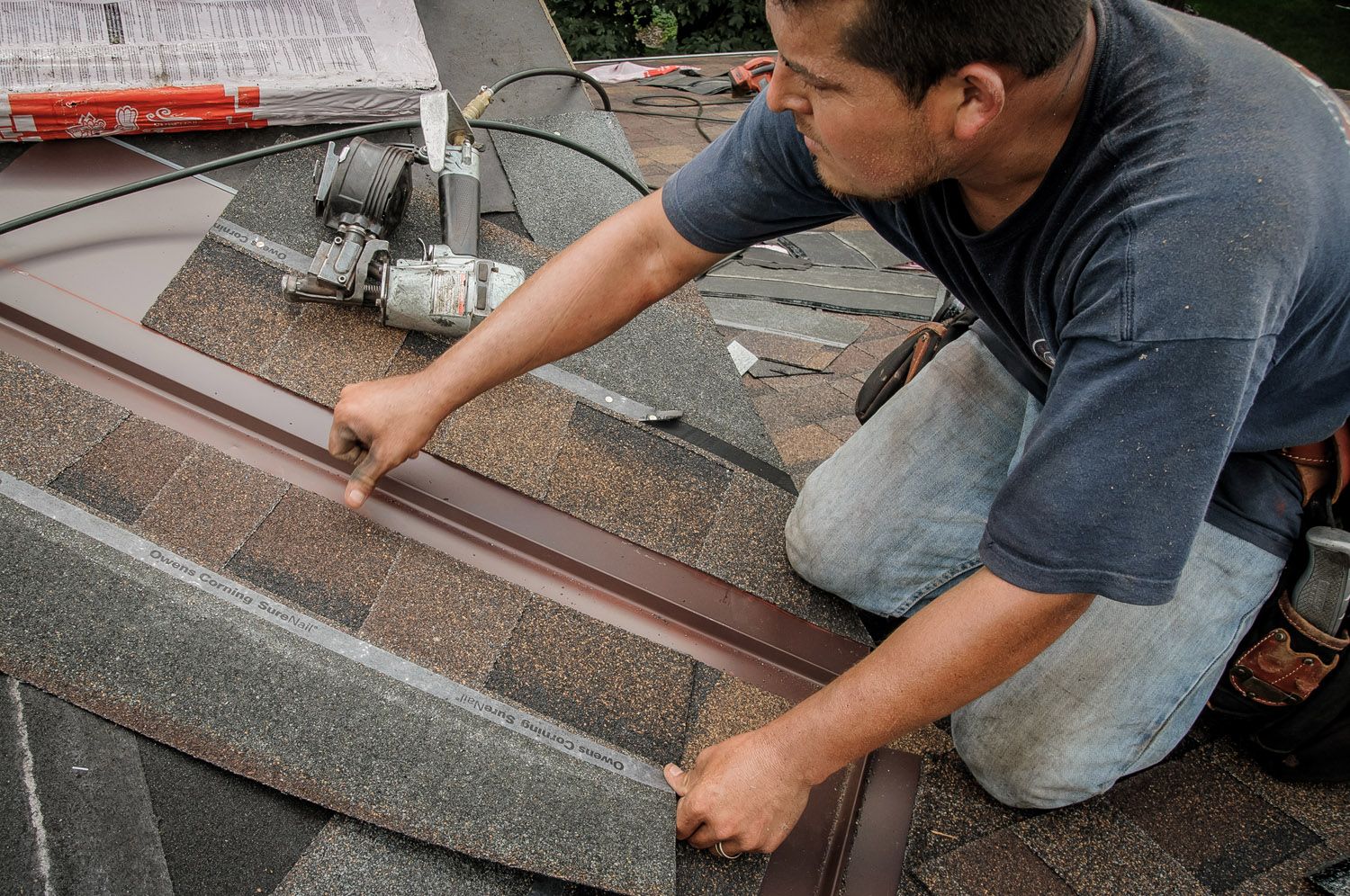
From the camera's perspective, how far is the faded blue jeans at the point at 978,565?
61.3 inches

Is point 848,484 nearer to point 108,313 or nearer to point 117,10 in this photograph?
point 108,313

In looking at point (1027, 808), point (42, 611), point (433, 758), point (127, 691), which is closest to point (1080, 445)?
point (1027, 808)

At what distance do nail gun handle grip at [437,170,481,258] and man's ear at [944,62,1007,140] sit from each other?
1109 millimetres

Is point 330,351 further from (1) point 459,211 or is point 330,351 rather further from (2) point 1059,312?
(2) point 1059,312

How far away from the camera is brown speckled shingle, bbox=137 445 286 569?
1434mm

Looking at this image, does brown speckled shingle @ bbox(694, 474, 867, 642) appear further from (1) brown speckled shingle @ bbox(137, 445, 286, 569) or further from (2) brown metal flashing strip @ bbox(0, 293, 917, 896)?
(1) brown speckled shingle @ bbox(137, 445, 286, 569)

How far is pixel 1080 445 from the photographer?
3.49ft

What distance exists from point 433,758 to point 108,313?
1031 mm

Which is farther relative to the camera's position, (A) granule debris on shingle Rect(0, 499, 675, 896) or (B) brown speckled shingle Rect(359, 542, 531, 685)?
(B) brown speckled shingle Rect(359, 542, 531, 685)

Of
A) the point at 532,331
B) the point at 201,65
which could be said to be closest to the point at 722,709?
the point at 532,331

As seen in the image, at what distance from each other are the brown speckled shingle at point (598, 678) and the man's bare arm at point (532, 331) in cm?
35

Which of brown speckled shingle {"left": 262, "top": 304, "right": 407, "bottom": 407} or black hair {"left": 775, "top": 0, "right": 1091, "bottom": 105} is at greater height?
black hair {"left": 775, "top": 0, "right": 1091, "bottom": 105}

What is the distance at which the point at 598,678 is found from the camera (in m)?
1.49

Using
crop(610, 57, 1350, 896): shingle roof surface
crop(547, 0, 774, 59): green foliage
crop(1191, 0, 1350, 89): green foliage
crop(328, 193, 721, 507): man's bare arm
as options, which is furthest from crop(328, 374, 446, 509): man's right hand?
crop(1191, 0, 1350, 89): green foliage
